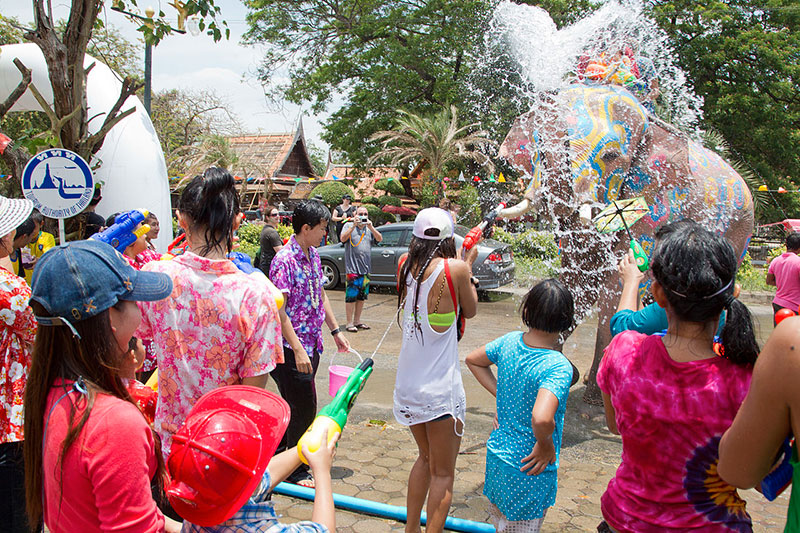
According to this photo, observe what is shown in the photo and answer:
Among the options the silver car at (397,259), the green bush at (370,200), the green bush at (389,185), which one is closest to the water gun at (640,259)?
the silver car at (397,259)

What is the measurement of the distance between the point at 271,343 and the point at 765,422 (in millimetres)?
1653

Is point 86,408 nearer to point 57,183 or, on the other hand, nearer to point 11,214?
point 11,214

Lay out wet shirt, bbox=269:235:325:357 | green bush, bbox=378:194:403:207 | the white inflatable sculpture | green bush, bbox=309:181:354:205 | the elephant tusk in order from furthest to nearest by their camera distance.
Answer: green bush, bbox=378:194:403:207 → green bush, bbox=309:181:354:205 → the white inflatable sculpture → the elephant tusk → wet shirt, bbox=269:235:325:357

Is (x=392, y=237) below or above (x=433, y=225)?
below

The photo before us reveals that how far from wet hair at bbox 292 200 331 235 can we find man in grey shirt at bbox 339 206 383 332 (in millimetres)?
4878

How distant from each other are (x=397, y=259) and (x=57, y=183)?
799 centimetres

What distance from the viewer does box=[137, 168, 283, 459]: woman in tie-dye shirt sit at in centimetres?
232

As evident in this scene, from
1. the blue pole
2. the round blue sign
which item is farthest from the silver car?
the blue pole

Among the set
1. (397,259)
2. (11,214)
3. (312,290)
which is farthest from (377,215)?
(11,214)

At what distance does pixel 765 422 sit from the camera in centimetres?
138

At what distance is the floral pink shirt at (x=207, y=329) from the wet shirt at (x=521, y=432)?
3.20 ft

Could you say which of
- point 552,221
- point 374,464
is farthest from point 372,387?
point 552,221

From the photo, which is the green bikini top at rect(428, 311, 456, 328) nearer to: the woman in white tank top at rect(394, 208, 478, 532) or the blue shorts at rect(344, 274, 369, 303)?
the woman in white tank top at rect(394, 208, 478, 532)

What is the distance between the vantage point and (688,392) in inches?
67.7
